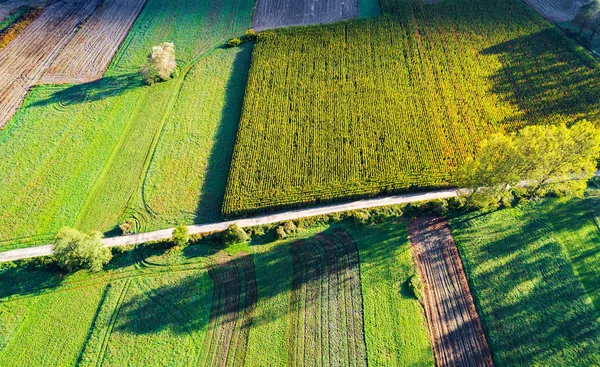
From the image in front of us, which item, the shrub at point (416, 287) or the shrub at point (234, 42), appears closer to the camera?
the shrub at point (416, 287)

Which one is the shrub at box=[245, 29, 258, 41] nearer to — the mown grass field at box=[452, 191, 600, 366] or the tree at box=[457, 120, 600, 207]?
the tree at box=[457, 120, 600, 207]

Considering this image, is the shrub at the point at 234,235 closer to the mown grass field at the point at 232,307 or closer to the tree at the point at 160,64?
the mown grass field at the point at 232,307

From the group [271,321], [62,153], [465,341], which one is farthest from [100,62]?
[465,341]

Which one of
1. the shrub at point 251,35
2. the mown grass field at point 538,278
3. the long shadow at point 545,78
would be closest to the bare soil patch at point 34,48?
the shrub at point 251,35

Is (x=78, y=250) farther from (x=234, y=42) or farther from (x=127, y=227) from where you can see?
(x=234, y=42)

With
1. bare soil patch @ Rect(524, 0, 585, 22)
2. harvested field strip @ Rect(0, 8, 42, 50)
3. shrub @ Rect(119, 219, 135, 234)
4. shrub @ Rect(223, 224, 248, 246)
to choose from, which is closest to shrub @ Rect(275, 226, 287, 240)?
shrub @ Rect(223, 224, 248, 246)
